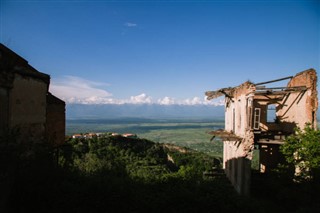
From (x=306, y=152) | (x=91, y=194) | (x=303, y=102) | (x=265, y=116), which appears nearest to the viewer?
(x=91, y=194)

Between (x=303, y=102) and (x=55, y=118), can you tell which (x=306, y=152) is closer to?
(x=303, y=102)

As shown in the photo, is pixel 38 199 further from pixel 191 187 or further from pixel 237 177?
pixel 237 177

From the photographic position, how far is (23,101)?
830 cm

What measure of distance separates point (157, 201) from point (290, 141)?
25.4ft

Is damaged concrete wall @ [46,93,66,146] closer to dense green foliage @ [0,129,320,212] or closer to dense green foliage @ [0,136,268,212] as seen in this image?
dense green foliage @ [0,129,320,212]

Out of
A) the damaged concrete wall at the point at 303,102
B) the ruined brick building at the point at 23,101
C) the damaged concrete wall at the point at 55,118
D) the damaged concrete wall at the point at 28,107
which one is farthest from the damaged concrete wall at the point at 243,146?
the damaged concrete wall at the point at 28,107

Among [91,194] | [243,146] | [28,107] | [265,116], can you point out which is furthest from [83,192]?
[265,116]

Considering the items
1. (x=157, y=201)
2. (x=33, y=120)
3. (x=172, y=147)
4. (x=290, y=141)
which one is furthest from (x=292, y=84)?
(x=172, y=147)

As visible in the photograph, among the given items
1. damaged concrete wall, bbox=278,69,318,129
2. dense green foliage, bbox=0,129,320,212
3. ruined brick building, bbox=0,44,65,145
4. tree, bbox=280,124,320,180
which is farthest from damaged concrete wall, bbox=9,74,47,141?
damaged concrete wall, bbox=278,69,318,129

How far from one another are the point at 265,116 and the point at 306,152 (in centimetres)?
627

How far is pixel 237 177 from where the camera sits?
13375 mm

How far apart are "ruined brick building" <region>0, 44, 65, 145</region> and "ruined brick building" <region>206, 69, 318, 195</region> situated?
32.0 feet

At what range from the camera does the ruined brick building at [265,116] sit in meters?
12.0

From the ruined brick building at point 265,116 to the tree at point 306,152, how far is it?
1745 millimetres
